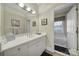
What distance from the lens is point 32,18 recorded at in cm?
159

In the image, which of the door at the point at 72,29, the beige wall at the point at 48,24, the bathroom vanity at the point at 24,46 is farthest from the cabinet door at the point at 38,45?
the door at the point at 72,29

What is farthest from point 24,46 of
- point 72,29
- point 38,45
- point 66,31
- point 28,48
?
point 72,29

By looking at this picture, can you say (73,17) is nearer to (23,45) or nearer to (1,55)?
(23,45)

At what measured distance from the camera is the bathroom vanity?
1.09 m

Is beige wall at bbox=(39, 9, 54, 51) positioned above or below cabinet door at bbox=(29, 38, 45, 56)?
above

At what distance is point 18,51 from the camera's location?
1237 mm

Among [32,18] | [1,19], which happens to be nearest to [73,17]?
[32,18]

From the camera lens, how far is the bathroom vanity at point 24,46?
109 centimetres

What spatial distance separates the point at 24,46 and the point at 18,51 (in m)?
0.16

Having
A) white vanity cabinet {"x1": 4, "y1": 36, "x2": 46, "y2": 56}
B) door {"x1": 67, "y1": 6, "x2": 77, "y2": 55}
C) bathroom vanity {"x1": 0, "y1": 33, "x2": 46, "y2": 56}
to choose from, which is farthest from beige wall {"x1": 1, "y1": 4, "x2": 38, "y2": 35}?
door {"x1": 67, "y1": 6, "x2": 77, "y2": 55}

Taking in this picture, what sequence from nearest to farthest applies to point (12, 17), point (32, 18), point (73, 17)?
point (12, 17)
point (32, 18)
point (73, 17)

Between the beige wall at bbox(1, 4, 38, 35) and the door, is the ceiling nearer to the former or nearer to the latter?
the door

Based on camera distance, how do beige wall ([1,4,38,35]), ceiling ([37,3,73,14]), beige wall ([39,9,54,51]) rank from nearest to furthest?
beige wall ([1,4,38,35]) < ceiling ([37,3,73,14]) < beige wall ([39,9,54,51])

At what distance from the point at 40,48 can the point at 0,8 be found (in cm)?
127
